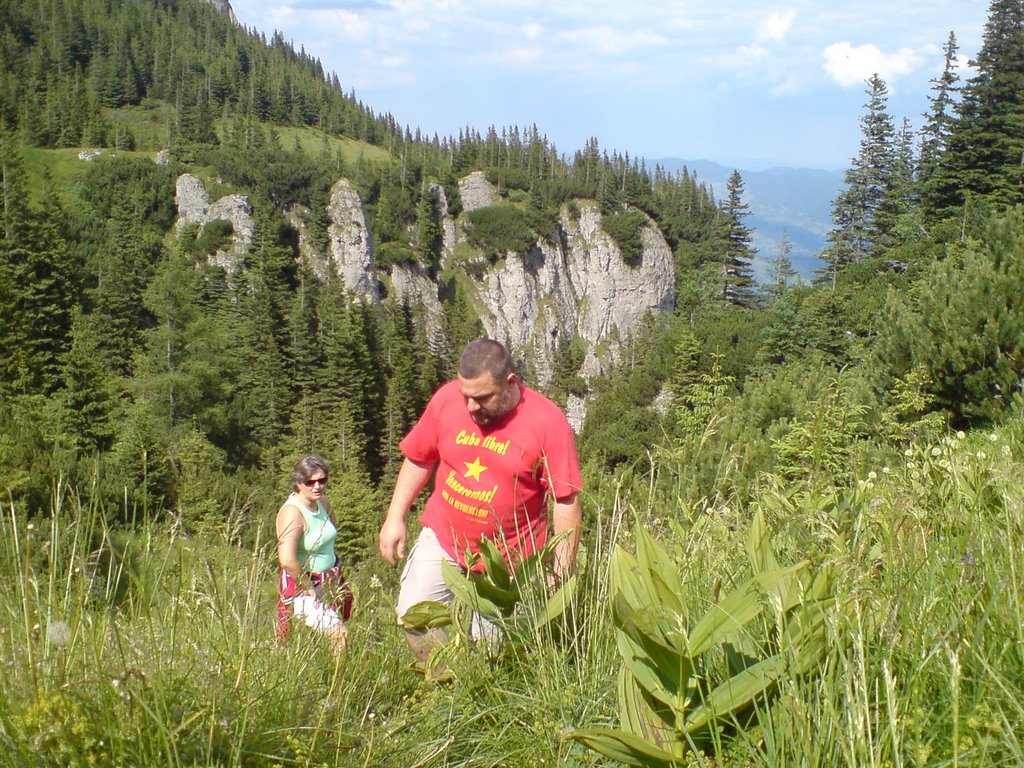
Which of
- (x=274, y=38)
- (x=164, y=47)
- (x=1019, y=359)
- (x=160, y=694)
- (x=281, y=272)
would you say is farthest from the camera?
(x=274, y=38)

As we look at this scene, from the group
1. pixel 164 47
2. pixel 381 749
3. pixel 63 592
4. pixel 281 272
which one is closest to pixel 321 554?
pixel 63 592

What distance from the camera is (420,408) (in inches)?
2244

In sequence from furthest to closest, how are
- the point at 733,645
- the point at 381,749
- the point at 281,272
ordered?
1. the point at 281,272
2. the point at 381,749
3. the point at 733,645

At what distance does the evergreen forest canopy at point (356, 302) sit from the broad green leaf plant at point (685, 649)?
3.54 ft

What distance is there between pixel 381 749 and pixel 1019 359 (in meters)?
8.59

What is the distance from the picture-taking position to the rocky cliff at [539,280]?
78.2 meters

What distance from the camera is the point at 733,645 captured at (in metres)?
1.75

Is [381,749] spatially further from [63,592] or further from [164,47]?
[164,47]

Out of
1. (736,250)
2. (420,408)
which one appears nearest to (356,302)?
(420,408)

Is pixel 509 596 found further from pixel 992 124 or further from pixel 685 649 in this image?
pixel 992 124

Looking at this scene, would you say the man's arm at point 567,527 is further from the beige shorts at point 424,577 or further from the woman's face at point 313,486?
the woman's face at point 313,486

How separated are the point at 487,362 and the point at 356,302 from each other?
7153 centimetres

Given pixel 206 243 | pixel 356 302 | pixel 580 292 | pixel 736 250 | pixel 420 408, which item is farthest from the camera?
pixel 580 292

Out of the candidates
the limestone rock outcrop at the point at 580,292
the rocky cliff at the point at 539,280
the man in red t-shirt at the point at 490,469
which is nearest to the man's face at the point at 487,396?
the man in red t-shirt at the point at 490,469
